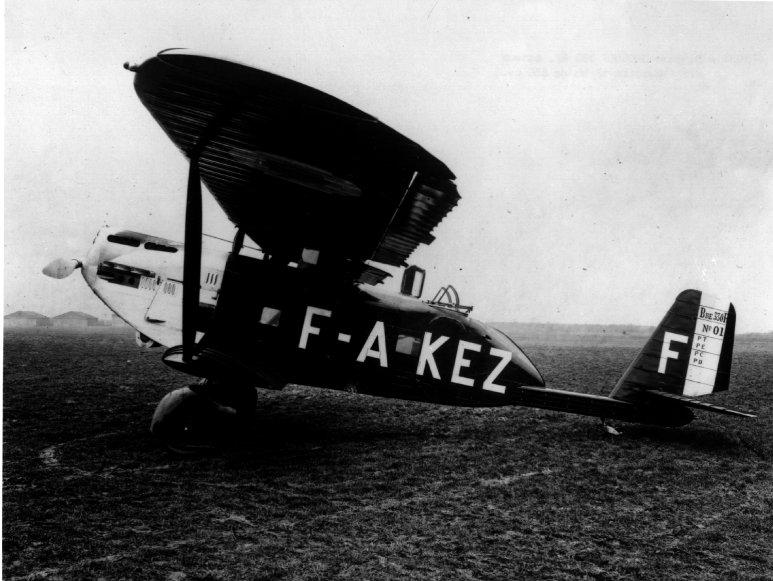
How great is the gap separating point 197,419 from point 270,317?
1.22 metres

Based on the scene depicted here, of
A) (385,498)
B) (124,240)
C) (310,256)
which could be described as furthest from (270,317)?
(385,498)

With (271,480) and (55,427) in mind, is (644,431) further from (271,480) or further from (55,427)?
(55,427)

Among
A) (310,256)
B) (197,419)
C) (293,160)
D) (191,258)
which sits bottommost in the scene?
(197,419)

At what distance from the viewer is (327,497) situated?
3900 millimetres

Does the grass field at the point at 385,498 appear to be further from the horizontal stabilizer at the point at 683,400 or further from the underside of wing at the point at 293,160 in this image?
the underside of wing at the point at 293,160

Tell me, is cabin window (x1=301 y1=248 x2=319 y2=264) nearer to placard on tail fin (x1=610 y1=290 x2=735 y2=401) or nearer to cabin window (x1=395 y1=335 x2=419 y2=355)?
cabin window (x1=395 y1=335 x2=419 y2=355)

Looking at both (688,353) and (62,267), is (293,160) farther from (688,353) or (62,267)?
(688,353)

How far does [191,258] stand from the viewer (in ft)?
14.0

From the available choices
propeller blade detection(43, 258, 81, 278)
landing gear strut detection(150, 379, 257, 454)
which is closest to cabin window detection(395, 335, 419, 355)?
landing gear strut detection(150, 379, 257, 454)

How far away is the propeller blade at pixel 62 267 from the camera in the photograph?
5.61m

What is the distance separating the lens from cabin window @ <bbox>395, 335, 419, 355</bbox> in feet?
18.4

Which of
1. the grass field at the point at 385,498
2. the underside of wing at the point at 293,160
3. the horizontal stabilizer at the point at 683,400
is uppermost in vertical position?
the underside of wing at the point at 293,160

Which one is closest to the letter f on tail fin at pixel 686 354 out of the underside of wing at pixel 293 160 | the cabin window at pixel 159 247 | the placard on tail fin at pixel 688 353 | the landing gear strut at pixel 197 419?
the placard on tail fin at pixel 688 353

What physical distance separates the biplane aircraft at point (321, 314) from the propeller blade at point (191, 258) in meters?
0.01
